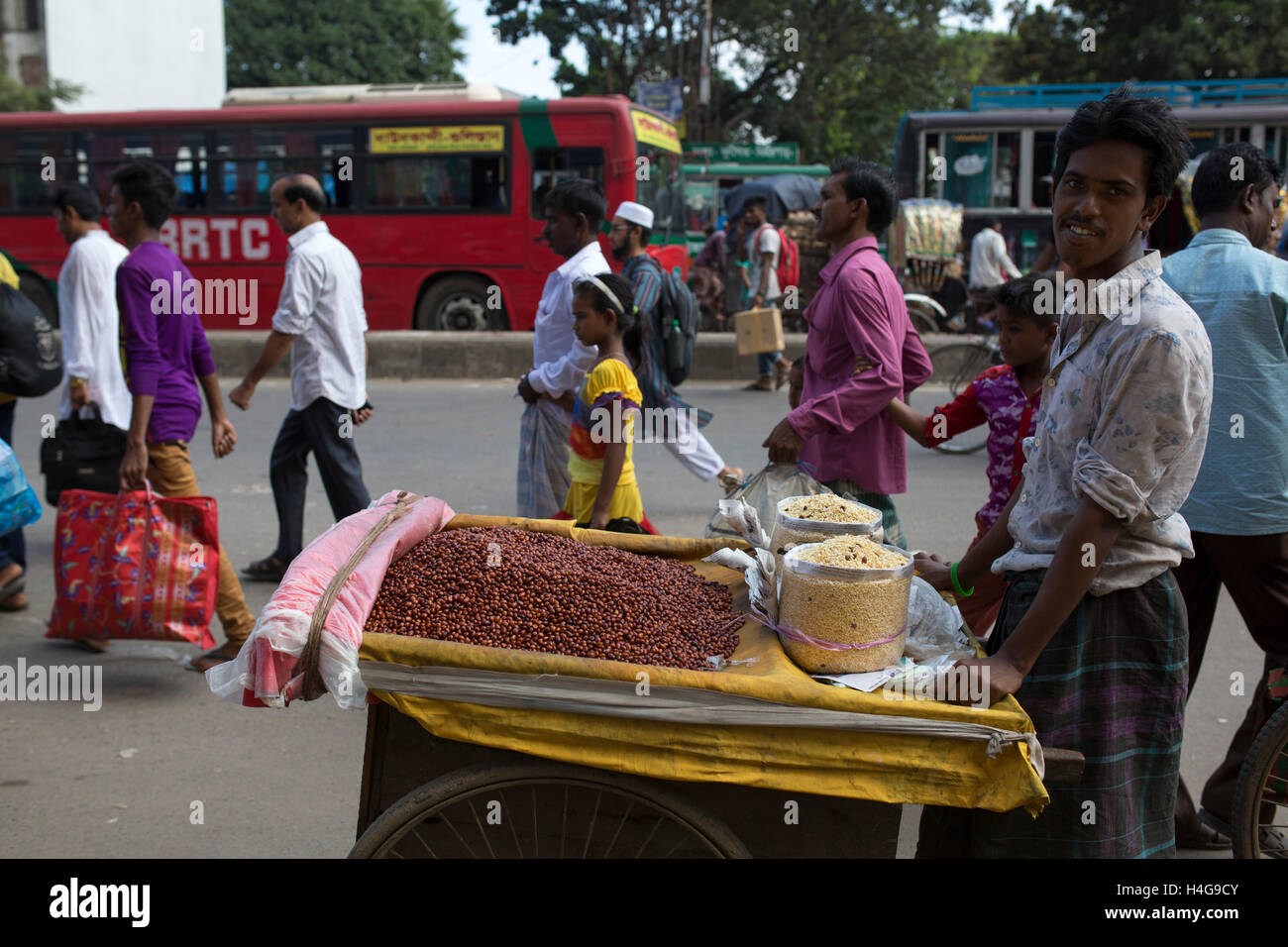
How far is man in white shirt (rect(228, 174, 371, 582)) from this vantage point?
485 cm

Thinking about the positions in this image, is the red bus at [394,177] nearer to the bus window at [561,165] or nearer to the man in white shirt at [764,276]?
the bus window at [561,165]

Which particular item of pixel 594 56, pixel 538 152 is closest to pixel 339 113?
pixel 538 152

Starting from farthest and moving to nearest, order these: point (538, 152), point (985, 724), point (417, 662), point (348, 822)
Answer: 1. point (538, 152)
2. point (348, 822)
3. point (417, 662)
4. point (985, 724)

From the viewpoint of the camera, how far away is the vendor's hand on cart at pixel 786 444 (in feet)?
10.9

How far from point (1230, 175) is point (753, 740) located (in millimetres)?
2177

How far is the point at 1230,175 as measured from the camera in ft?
9.78

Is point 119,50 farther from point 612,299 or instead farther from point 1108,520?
point 1108,520

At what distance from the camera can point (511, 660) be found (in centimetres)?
191

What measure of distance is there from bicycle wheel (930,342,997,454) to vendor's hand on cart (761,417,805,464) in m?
4.61

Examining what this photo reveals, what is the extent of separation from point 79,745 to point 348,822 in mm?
1088

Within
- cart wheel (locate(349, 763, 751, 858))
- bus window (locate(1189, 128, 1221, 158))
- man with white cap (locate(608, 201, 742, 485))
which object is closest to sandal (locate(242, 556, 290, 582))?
man with white cap (locate(608, 201, 742, 485))

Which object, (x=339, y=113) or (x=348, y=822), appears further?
(x=339, y=113)
